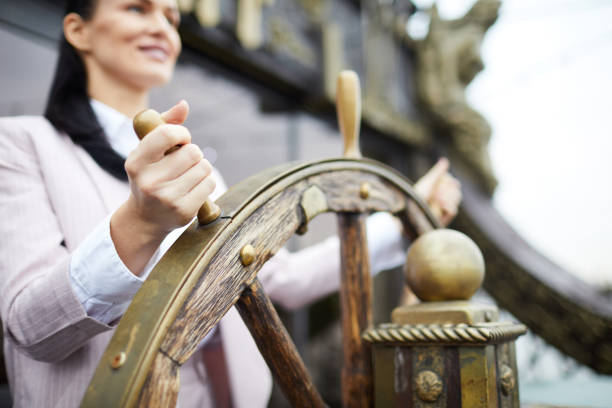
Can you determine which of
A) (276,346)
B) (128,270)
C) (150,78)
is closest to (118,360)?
(128,270)

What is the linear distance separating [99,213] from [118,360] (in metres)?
0.48

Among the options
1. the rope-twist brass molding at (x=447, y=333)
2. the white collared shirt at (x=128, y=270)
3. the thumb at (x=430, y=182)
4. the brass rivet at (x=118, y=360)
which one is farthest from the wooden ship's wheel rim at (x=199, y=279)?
the thumb at (x=430, y=182)

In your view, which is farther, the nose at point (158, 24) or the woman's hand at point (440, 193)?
the woman's hand at point (440, 193)

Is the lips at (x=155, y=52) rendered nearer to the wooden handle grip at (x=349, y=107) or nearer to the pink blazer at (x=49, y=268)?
the pink blazer at (x=49, y=268)

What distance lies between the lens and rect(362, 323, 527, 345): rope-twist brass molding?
71 centimetres

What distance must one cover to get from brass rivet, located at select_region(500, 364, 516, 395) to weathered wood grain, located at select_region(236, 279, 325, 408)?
0.29 m

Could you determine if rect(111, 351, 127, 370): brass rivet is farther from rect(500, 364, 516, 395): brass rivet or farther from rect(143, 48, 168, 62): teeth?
rect(143, 48, 168, 62): teeth

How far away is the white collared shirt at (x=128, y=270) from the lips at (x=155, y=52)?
141 mm

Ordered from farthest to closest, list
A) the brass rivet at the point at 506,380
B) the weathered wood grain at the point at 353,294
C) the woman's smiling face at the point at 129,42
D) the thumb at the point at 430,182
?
the thumb at the point at 430,182, the woman's smiling face at the point at 129,42, the weathered wood grain at the point at 353,294, the brass rivet at the point at 506,380

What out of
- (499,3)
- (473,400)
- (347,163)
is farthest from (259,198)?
(499,3)

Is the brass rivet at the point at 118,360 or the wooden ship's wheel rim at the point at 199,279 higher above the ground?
the wooden ship's wheel rim at the point at 199,279

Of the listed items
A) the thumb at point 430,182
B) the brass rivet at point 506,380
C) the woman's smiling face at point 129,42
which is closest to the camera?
the brass rivet at point 506,380

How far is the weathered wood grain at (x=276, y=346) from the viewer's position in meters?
0.70

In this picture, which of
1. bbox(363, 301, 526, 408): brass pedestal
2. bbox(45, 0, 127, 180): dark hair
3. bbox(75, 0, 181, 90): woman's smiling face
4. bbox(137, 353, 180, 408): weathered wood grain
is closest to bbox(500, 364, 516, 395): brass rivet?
Result: bbox(363, 301, 526, 408): brass pedestal
